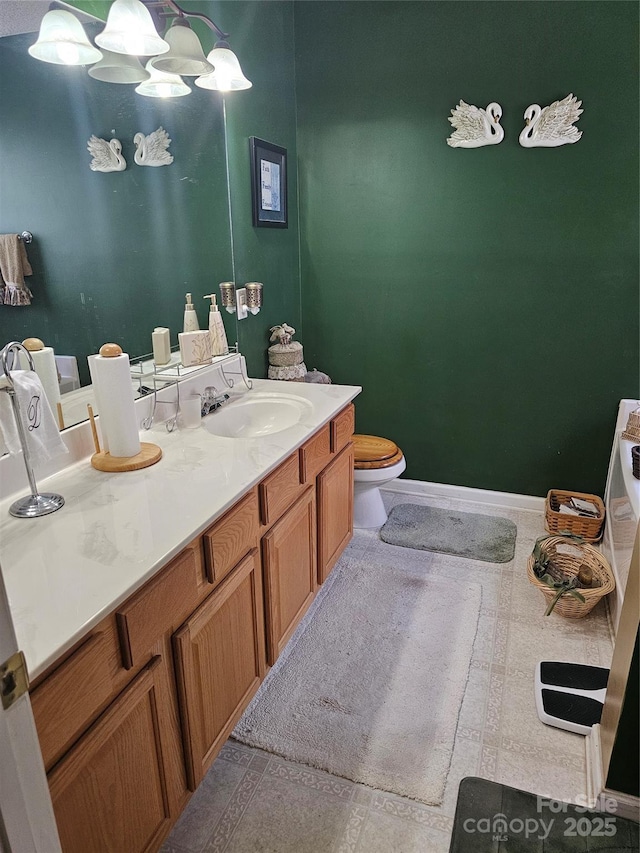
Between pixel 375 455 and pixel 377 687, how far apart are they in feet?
3.85

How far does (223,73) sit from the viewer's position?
2023 mm

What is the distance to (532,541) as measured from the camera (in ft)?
9.45

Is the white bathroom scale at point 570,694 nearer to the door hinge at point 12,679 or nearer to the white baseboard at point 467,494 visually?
the white baseboard at point 467,494

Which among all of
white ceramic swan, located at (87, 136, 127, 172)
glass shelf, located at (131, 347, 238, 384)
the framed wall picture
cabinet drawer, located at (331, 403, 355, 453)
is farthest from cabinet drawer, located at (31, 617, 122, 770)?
the framed wall picture

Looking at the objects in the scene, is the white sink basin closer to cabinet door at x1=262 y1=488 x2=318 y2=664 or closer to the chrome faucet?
the chrome faucet

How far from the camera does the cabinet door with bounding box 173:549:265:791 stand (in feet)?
4.48

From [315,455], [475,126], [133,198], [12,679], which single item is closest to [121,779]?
[12,679]

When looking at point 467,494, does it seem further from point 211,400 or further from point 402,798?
point 402,798

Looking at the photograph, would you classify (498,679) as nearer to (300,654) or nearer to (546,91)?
(300,654)

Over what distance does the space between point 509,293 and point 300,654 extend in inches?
78.3

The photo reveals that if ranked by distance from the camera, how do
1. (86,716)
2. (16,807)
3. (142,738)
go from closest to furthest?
(16,807), (86,716), (142,738)

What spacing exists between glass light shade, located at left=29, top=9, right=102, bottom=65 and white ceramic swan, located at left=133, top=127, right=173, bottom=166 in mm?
347

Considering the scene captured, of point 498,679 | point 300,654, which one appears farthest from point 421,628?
point 300,654

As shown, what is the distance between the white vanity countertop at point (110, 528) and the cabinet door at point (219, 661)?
9.3 inches
